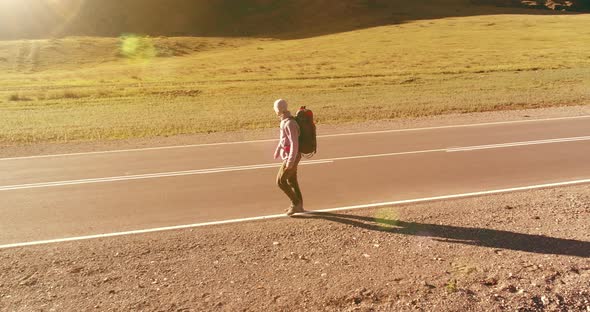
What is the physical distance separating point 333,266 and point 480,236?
7.09 ft

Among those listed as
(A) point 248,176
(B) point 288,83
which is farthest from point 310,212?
(B) point 288,83

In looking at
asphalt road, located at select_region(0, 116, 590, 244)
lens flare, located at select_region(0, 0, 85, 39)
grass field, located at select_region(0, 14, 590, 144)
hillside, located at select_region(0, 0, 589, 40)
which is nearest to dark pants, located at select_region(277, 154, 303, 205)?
asphalt road, located at select_region(0, 116, 590, 244)

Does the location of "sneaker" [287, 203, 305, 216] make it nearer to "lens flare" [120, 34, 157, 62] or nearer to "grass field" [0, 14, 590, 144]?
"grass field" [0, 14, 590, 144]

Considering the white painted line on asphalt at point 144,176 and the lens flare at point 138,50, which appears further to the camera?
the lens flare at point 138,50

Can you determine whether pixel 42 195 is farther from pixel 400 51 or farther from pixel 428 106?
pixel 400 51

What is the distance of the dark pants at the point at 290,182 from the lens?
8164 millimetres

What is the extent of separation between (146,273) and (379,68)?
3064cm

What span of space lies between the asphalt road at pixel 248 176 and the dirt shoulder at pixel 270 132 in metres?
0.78

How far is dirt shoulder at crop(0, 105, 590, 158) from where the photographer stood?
14131mm

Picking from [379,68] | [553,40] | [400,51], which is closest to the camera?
[379,68]

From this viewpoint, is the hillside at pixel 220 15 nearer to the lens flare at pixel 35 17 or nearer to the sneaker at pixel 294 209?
the lens flare at pixel 35 17

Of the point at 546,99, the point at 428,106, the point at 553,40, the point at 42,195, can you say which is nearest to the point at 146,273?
the point at 42,195

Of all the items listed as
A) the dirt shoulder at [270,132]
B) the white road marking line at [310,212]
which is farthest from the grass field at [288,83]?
the white road marking line at [310,212]

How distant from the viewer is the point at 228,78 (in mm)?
32188
